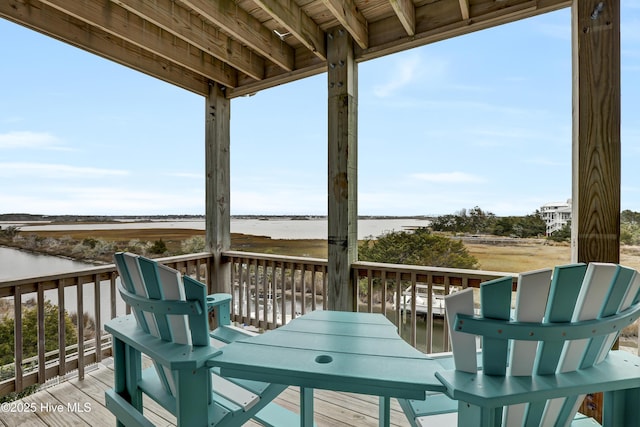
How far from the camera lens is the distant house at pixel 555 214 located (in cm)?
197

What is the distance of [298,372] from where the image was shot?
2.89 ft

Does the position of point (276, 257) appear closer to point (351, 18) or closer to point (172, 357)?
point (172, 357)

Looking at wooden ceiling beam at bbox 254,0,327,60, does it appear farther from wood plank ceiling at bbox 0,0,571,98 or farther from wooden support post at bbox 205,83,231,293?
wooden support post at bbox 205,83,231,293

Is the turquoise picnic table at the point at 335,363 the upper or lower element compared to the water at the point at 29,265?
lower

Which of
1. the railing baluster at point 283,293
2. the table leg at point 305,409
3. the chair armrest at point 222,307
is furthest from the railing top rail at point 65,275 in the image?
the table leg at point 305,409

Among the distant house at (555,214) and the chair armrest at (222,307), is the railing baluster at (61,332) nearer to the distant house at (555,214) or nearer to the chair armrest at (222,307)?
the chair armrest at (222,307)

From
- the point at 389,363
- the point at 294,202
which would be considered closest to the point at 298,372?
the point at 389,363

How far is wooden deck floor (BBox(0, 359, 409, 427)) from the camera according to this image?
1811 mm

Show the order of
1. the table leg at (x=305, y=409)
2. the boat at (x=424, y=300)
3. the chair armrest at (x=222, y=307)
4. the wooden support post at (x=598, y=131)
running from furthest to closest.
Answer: the boat at (x=424, y=300)
the chair armrest at (x=222, y=307)
the wooden support post at (x=598, y=131)
the table leg at (x=305, y=409)

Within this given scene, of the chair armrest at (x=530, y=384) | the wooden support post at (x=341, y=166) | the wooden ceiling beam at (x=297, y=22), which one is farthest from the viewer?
the wooden support post at (x=341, y=166)

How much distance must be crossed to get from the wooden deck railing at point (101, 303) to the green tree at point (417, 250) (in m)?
0.14

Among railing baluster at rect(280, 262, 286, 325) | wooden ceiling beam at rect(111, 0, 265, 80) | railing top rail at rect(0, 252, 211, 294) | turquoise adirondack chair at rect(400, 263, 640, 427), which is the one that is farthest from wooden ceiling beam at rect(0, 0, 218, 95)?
turquoise adirondack chair at rect(400, 263, 640, 427)

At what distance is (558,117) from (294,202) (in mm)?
2213

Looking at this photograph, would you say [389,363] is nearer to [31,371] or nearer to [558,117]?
[558,117]
